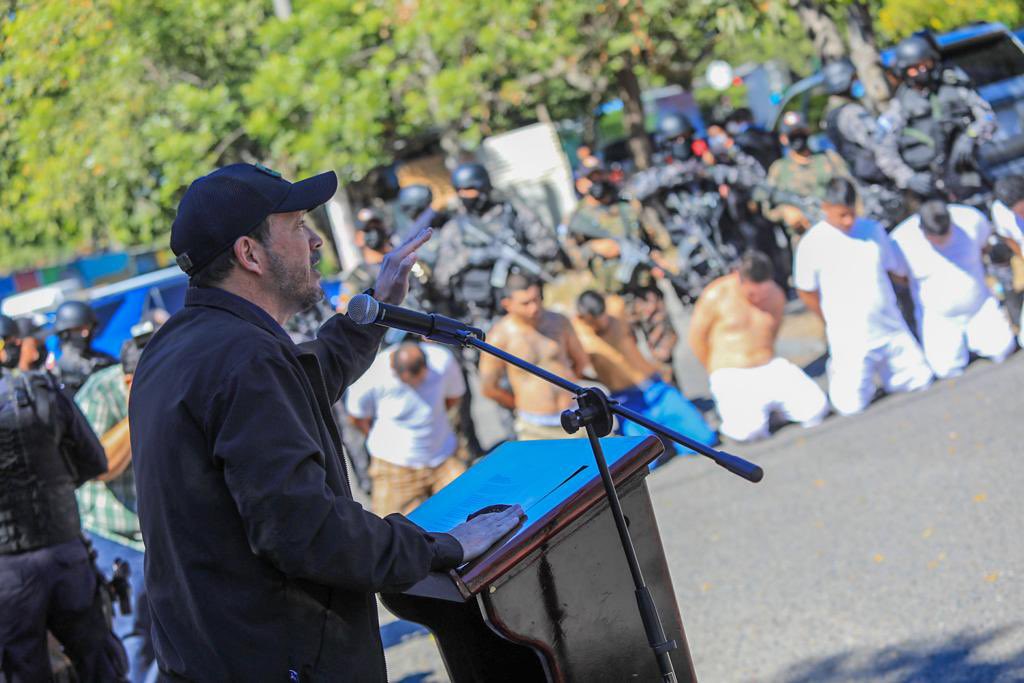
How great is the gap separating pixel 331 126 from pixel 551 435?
1021cm

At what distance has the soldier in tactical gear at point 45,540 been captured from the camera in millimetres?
4336

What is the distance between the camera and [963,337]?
8.85 m

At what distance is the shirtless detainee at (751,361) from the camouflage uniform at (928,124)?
261cm

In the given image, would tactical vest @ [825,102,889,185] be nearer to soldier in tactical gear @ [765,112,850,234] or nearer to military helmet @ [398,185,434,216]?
soldier in tactical gear @ [765,112,850,234]

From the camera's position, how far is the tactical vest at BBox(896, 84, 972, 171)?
1021cm

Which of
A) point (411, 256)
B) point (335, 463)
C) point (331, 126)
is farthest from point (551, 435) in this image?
point (331, 126)

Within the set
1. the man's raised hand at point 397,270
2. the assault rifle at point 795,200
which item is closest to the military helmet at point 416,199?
the assault rifle at point 795,200

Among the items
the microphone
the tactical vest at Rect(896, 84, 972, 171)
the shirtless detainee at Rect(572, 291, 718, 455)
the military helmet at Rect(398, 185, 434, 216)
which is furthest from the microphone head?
the tactical vest at Rect(896, 84, 972, 171)

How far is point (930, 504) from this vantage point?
584 centimetres

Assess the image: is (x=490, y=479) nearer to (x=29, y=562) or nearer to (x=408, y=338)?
(x=29, y=562)

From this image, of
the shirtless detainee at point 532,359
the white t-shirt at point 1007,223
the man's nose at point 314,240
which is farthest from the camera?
the white t-shirt at point 1007,223

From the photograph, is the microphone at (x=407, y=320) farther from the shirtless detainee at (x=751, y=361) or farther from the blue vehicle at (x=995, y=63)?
the blue vehicle at (x=995, y=63)

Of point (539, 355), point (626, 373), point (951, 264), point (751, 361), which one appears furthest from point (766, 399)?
point (951, 264)

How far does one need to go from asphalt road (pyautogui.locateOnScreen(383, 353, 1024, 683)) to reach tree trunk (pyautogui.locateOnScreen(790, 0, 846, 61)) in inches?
221
